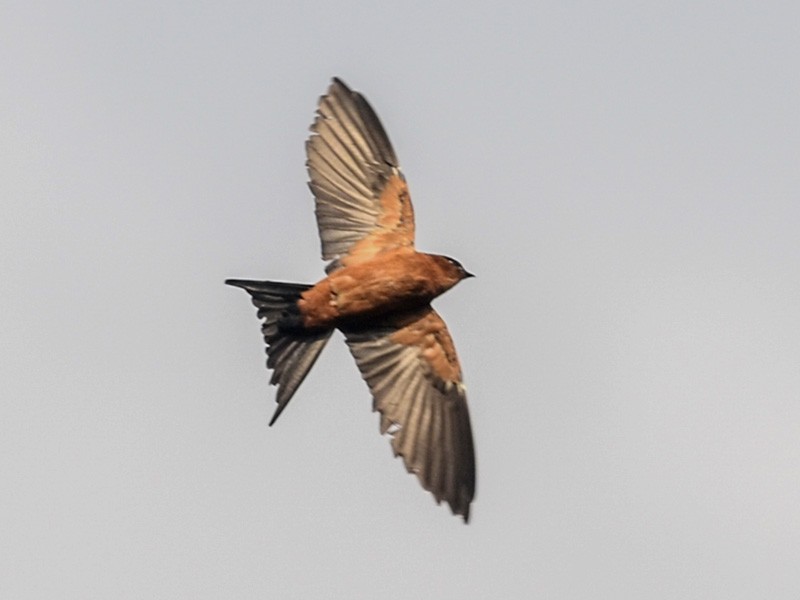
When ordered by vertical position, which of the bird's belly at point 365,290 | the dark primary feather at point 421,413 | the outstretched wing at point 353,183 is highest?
the outstretched wing at point 353,183

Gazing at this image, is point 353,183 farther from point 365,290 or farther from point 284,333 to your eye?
point 284,333

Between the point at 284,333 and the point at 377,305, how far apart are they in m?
0.65

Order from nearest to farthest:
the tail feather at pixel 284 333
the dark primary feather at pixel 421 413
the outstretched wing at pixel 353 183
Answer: the tail feather at pixel 284 333 → the dark primary feather at pixel 421 413 → the outstretched wing at pixel 353 183

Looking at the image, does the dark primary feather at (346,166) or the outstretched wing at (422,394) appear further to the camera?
the dark primary feather at (346,166)

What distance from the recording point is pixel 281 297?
1235cm

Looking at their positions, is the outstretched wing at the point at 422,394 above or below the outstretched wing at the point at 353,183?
below

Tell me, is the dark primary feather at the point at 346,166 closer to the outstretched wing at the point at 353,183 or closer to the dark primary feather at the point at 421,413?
the outstretched wing at the point at 353,183

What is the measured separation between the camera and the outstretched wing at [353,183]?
41.9 feet

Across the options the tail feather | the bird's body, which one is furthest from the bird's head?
the tail feather

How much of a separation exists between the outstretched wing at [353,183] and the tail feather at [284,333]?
0.49 m

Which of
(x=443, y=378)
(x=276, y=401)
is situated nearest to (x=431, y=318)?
(x=443, y=378)

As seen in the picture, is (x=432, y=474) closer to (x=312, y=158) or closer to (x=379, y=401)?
(x=379, y=401)

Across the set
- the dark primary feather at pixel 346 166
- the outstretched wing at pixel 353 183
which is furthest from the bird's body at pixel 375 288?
the dark primary feather at pixel 346 166

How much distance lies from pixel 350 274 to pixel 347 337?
553 millimetres
